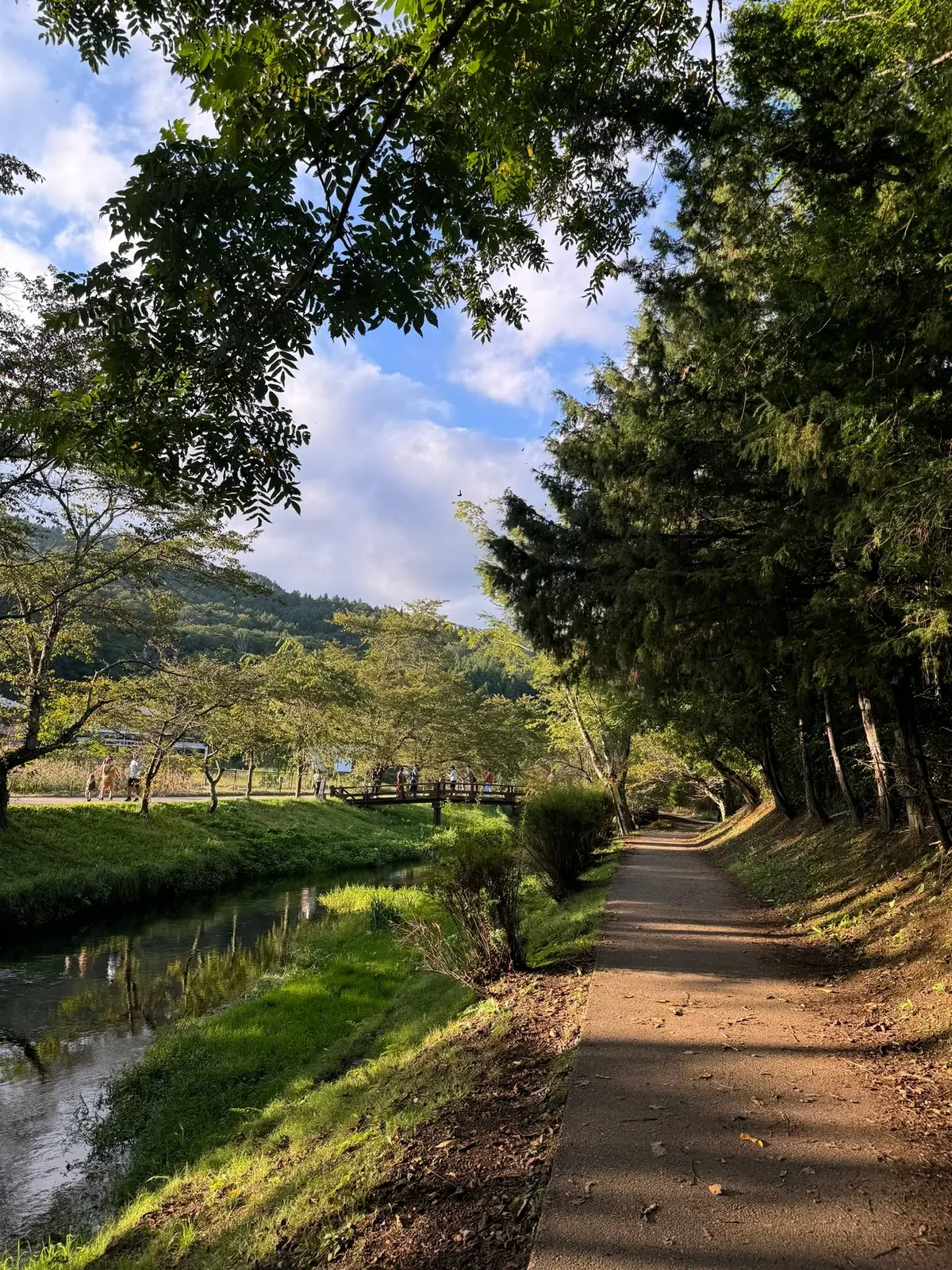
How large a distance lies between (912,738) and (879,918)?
2241 mm

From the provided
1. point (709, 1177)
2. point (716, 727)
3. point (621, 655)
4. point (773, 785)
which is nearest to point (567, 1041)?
point (709, 1177)

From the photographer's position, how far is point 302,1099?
20.5ft

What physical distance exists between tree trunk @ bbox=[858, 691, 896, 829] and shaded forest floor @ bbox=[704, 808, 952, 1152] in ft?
0.86

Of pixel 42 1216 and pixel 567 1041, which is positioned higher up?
pixel 567 1041

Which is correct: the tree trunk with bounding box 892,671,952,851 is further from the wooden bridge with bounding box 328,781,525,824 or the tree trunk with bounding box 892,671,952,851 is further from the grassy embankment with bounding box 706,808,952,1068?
the wooden bridge with bounding box 328,781,525,824

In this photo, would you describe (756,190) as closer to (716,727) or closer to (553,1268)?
(553,1268)

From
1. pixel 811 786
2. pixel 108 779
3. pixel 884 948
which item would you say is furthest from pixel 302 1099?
pixel 108 779

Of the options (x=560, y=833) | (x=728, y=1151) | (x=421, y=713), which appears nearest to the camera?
(x=728, y=1151)

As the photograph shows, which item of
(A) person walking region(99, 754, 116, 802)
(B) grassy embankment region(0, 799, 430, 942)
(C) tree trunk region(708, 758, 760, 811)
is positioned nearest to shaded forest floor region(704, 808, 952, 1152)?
(C) tree trunk region(708, 758, 760, 811)

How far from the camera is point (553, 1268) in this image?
2.61 meters

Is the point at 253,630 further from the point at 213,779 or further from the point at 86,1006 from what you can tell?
the point at 86,1006

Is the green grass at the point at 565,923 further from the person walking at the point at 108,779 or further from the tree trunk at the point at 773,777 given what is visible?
the person walking at the point at 108,779

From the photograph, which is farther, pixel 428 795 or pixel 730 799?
pixel 428 795

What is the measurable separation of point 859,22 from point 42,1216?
380 inches
